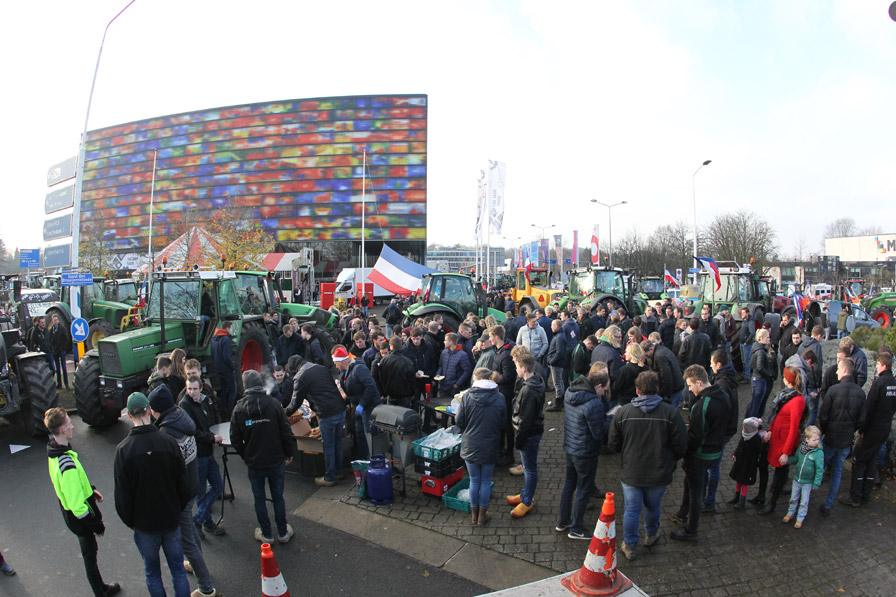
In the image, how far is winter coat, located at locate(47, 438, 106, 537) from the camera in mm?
3607

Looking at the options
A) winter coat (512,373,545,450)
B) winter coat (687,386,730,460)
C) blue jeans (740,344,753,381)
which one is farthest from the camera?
blue jeans (740,344,753,381)

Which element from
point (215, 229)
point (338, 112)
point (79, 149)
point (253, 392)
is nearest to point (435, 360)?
point (253, 392)

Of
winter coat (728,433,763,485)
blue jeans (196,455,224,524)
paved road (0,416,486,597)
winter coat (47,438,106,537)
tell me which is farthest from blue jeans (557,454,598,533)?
winter coat (47,438,106,537)

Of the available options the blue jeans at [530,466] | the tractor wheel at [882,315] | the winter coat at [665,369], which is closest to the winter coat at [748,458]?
the winter coat at [665,369]

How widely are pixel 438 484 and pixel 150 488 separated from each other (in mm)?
2989

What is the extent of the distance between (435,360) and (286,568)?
4733 mm

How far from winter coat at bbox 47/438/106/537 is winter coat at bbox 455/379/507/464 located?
3.14m

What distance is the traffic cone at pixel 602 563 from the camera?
369 cm

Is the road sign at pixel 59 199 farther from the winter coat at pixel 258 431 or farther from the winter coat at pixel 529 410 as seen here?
the winter coat at pixel 529 410

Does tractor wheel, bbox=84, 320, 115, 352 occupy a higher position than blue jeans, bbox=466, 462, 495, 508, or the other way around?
tractor wheel, bbox=84, 320, 115, 352

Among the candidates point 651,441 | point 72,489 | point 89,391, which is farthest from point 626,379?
point 89,391

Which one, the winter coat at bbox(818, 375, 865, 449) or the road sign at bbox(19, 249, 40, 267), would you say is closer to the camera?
the winter coat at bbox(818, 375, 865, 449)

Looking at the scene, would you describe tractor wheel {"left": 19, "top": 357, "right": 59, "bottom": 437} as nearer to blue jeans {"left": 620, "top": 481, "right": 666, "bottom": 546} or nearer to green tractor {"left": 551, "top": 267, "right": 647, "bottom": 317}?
blue jeans {"left": 620, "top": 481, "right": 666, "bottom": 546}

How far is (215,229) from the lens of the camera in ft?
120
